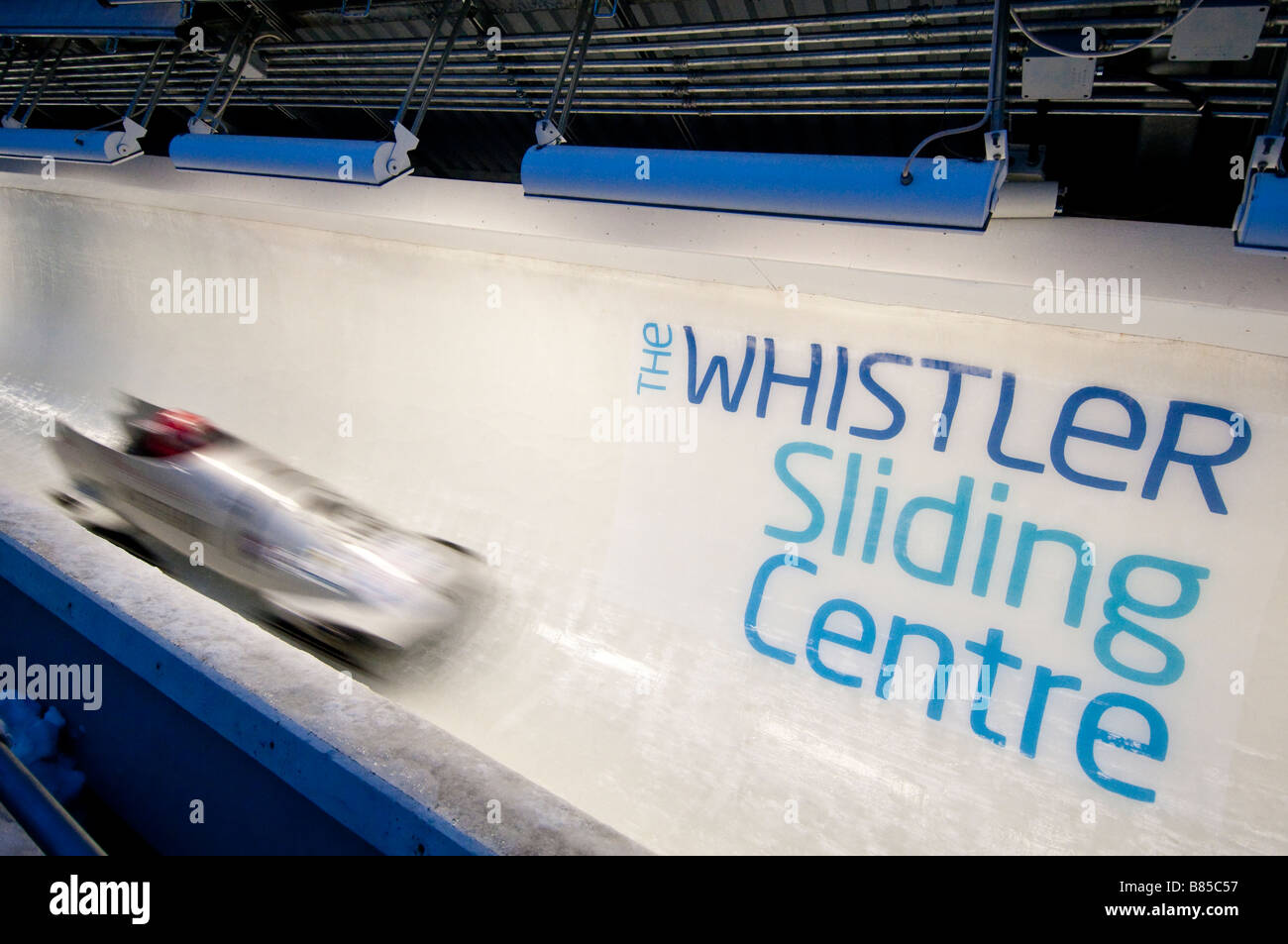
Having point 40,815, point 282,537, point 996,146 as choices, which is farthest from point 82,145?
point 996,146

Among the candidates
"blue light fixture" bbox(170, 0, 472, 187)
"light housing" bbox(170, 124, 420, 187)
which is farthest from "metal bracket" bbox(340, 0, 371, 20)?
"light housing" bbox(170, 124, 420, 187)

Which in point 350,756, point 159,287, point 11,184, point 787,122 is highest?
point 11,184

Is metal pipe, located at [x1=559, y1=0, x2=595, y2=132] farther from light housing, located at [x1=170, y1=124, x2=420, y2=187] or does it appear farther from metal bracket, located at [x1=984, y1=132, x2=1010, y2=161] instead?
metal bracket, located at [x1=984, y1=132, x2=1010, y2=161]

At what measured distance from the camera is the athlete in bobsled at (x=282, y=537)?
3.26 m

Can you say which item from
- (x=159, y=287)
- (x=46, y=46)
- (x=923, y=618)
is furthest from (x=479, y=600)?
(x=46, y=46)

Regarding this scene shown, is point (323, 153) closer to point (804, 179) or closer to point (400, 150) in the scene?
point (400, 150)

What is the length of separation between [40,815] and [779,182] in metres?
2.23

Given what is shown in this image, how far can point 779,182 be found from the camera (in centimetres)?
223

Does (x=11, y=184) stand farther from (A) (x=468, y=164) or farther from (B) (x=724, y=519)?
(B) (x=724, y=519)

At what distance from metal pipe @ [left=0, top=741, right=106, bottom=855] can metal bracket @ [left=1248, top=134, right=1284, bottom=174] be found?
2.75 m

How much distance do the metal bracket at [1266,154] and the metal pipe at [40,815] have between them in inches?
108

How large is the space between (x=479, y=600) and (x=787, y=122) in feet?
8.54

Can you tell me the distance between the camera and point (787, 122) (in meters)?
3.25
